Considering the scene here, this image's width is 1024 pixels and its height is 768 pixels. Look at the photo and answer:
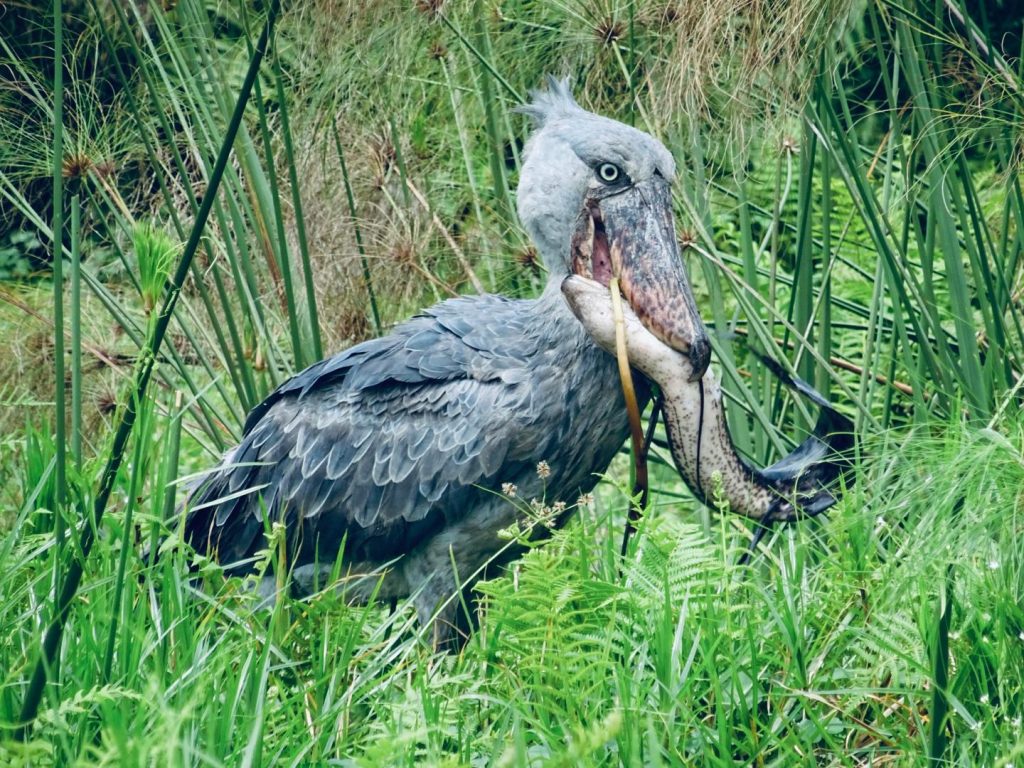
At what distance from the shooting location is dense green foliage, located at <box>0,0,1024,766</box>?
6.51 feet

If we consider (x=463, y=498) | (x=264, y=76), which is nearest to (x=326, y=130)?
(x=264, y=76)

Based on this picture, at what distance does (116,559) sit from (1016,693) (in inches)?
60.9

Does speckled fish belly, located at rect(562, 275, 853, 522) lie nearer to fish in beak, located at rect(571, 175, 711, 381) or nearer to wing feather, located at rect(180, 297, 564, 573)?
fish in beak, located at rect(571, 175, 711, 381)

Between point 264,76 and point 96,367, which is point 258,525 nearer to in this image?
point 96,367

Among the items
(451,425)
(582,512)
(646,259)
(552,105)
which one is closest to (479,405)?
(451,425)

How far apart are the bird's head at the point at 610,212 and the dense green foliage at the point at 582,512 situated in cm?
19

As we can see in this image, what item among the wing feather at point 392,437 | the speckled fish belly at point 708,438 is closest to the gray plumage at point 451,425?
the wing feather at point 392,437

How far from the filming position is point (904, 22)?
2.81 m

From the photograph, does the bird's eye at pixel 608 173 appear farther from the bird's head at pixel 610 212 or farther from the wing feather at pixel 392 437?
the wing feather at pixel 392 437

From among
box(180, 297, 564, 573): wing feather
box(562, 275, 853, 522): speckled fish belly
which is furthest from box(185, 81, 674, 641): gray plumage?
box(562, 275, 853, 522): speckled fish belly

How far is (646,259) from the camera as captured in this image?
2730mm

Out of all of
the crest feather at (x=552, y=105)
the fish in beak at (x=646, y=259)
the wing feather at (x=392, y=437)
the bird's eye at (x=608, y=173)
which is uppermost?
the crest feather at (x=552, y=105)

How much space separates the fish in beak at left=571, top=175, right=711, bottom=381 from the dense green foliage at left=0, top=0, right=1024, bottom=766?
A: 0.25m

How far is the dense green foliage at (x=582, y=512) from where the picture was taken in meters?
1.98
